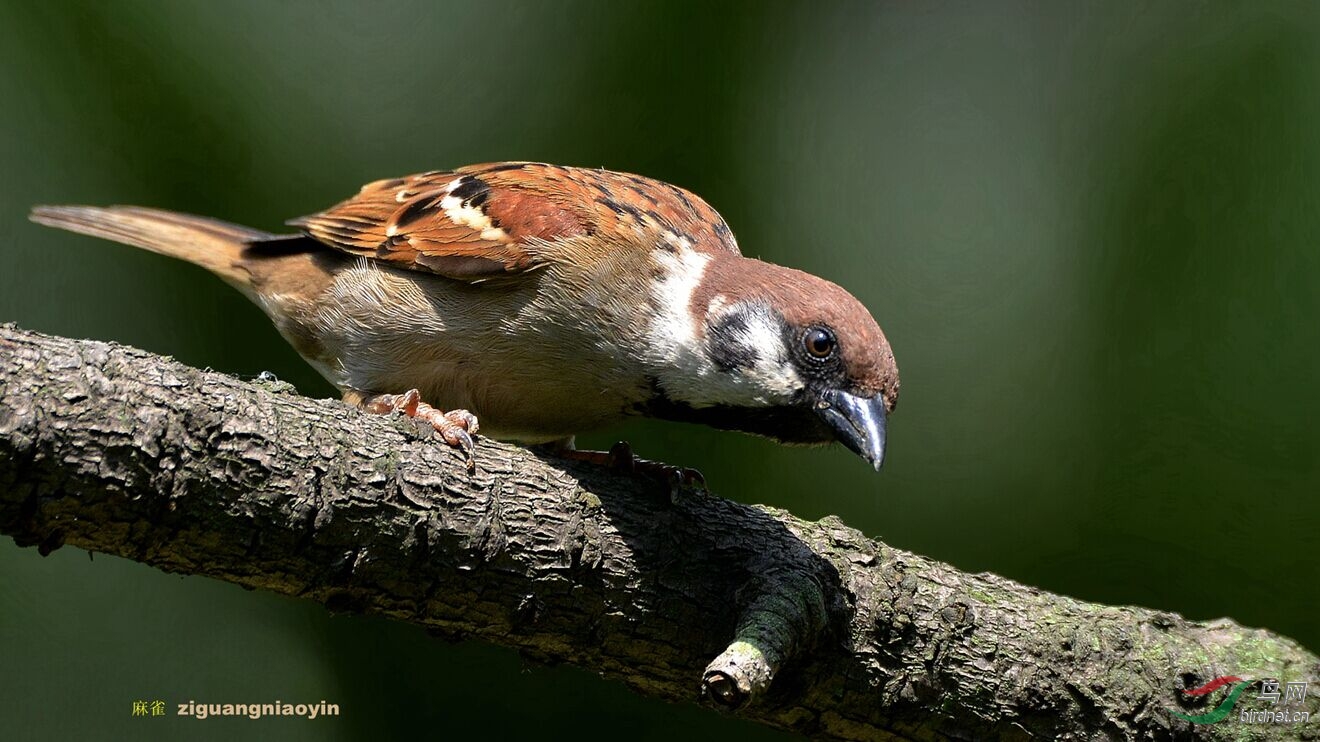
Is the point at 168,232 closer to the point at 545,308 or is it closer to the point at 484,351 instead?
the point at 484,351

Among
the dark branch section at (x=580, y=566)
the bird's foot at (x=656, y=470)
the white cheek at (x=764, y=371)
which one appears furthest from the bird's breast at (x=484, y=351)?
the dark branch section at (x=580, y=566)

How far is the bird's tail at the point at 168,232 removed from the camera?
12.4ft

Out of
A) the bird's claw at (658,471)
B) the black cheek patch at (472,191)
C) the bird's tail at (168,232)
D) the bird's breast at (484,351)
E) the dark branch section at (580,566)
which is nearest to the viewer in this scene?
the dark branch section at (580,566)

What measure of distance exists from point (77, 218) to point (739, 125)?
2.25 metres

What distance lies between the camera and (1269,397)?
12.4 feet

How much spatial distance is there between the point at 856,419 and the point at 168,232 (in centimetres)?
229

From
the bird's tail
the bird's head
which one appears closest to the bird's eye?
the bird's head

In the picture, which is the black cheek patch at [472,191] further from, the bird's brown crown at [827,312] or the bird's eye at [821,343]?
the bird's eye at [821,343]

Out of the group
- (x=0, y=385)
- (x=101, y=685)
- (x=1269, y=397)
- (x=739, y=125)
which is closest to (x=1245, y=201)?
(x=1269, y=397)

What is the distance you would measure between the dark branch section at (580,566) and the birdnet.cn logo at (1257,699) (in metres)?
0.02

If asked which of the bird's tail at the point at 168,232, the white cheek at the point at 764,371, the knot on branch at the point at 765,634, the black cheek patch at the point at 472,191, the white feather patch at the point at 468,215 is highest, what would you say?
the black cheek patch at the point at 472,191

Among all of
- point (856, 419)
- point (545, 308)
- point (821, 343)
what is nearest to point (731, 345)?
point (821, 343)

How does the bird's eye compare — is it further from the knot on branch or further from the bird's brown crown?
the knot on branch

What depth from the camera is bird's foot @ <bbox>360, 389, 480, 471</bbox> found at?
2695 mm
